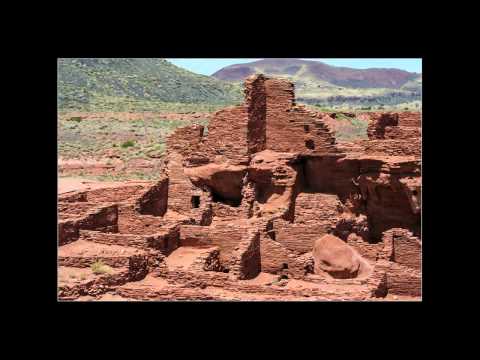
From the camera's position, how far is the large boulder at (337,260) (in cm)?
1400

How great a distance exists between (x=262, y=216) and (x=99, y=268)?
4.52 metres

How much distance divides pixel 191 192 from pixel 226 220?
136cm

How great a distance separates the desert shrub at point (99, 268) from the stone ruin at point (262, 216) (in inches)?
5.1

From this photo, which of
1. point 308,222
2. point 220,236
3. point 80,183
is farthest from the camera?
point 80,183

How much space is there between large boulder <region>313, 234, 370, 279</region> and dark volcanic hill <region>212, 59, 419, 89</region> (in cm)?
12033

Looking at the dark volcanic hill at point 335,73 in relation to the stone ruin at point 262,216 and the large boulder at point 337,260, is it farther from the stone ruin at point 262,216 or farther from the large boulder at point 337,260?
the large boulder at point 337,260

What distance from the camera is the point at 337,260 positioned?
1420 centimetres

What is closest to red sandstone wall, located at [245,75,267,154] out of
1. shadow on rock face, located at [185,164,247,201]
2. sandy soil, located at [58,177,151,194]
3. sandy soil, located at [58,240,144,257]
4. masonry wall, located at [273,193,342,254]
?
shadow on rock face, located at [185,164,247,201]

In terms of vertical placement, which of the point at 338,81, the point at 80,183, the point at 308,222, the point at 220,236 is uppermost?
the point at 338,81

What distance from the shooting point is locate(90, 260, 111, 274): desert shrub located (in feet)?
41.2

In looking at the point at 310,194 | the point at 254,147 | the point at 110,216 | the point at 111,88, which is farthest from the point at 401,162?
the point at 111,88

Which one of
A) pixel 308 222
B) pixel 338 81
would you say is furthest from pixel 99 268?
pixel 338 81

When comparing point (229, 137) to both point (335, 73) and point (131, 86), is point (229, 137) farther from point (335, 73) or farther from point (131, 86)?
point (335, 73)

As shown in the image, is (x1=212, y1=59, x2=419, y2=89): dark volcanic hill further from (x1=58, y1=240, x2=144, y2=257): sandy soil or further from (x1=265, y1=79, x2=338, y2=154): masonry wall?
(x1=58, y1=240, x2=144, y2=257): sandy soil
